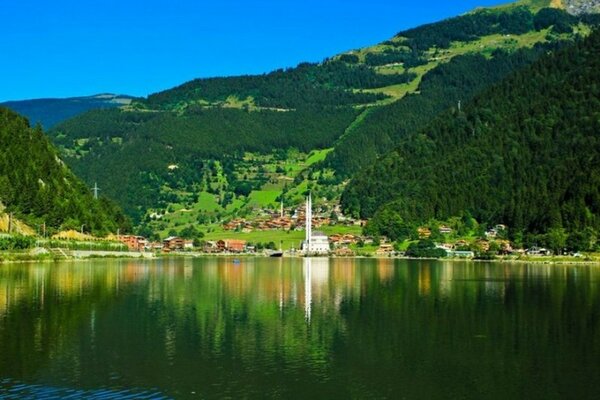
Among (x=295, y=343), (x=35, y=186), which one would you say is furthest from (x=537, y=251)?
(x=295, y=343)

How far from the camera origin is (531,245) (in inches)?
7726

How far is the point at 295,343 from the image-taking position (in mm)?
49906

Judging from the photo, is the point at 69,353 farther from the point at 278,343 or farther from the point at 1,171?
the point at 1,171

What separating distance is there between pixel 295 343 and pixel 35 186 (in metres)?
133

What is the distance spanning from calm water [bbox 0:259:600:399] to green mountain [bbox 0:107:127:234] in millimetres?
84023

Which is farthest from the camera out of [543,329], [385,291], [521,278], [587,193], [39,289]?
[587,193]

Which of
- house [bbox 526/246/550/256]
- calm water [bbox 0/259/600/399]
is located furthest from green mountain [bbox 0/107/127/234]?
house [bbox 526/246/550/256]

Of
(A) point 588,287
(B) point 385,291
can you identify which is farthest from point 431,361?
(A) point 588,287

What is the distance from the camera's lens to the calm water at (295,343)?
1513 inches

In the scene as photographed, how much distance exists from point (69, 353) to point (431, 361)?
61.9 ft

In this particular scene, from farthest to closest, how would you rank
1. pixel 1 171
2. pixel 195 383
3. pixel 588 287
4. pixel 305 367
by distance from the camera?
pixel 1 171, pixel 588 287, pixel 305 367, pixel 195 383

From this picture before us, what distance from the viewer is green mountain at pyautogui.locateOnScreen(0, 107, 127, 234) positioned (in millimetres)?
165000

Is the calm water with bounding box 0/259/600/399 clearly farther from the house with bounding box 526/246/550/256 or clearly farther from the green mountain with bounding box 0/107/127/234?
the house with bounding box 526/246/550/256

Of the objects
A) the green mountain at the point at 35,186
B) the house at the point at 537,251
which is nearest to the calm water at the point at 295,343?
the green mountain at the point at 35,186
